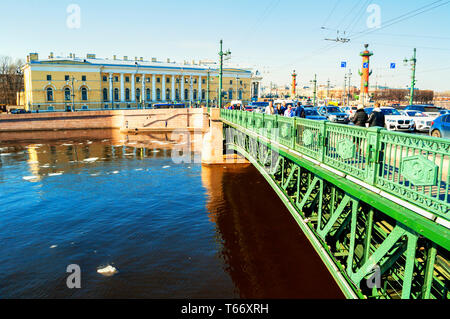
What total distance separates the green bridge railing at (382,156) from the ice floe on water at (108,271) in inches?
270

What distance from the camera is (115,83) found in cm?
7962

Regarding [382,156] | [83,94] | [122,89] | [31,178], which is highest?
[122,89]

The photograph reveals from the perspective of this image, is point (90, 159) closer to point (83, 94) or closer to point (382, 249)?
point (382, 249)

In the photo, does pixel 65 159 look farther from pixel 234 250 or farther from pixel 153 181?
pixel 234 250

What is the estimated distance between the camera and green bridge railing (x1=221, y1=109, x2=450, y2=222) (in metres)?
4.27

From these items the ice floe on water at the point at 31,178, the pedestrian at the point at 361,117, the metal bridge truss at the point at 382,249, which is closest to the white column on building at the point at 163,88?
the ice floe on water at the point at 31,178

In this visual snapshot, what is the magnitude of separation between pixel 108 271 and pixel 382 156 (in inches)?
370

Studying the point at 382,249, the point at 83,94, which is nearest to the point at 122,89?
the point at 83,94

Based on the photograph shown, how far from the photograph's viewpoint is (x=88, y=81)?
74.9m

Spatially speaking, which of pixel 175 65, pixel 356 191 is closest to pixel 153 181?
pixel 356 191

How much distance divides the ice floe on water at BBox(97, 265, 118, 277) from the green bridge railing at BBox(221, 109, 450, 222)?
685 cm

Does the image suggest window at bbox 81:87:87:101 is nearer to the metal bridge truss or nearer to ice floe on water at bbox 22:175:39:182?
ice floe on water at bbox 22:175:39:182

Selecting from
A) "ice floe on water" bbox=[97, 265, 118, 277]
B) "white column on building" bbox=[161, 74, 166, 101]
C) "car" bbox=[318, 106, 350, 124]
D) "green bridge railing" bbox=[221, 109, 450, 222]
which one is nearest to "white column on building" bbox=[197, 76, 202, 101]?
"white column on building" bbox=[161, 74, 166, 101]

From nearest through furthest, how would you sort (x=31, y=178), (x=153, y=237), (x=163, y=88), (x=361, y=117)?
(x=361, y=117), (x=153, y=237), (x=31, y=178), (x=163, y=88)
